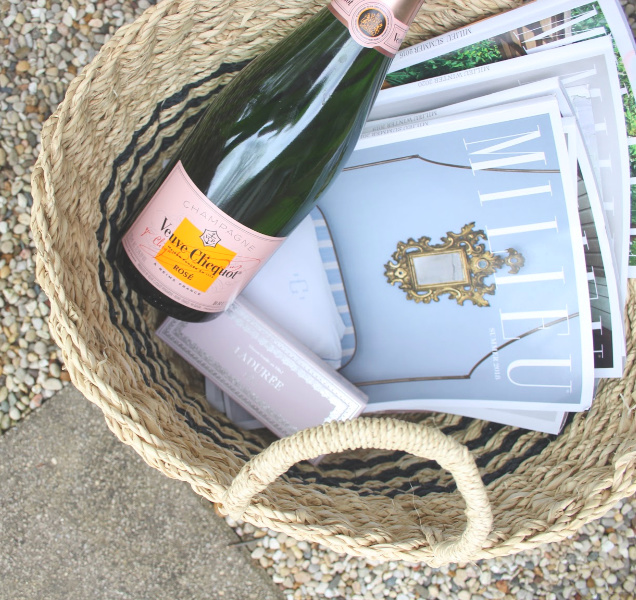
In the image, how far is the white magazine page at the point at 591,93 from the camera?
0.80m

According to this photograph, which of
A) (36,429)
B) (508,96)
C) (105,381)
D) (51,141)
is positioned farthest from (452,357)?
(36,429)

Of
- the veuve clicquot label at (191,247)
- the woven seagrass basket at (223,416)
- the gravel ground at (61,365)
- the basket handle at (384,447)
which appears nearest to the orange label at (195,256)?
the veuve clicquot label at (191,247)

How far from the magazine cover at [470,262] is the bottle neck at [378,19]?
7.3 inches

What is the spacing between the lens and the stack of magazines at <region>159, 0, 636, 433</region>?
2.64 ft

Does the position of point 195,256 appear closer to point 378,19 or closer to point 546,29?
point 378,19

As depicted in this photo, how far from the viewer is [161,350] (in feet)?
2.98

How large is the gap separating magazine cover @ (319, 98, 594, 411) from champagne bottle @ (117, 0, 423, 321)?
0.12m

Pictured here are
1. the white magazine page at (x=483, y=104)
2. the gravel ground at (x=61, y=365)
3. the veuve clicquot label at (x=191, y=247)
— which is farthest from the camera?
the gravel ground at (x=61, y=365)

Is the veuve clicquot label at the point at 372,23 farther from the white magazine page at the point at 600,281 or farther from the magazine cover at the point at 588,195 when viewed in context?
the white magazine page at the point at 600,281

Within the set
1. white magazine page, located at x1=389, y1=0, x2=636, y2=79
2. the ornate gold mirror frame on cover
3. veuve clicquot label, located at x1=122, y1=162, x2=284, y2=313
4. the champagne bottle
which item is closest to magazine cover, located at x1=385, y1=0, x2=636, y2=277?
white magazine page, located at x1=389, y1=0, x2=636, y2=79

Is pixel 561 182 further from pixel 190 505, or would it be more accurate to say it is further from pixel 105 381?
pixel 190 505

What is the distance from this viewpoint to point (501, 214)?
843 millimetres

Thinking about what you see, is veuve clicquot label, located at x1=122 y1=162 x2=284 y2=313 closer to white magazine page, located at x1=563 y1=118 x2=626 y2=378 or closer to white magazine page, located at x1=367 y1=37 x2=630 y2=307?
white magazine page, located at x1=367 y1=37 x2=630 y2=307

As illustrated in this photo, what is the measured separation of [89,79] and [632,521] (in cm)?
120
